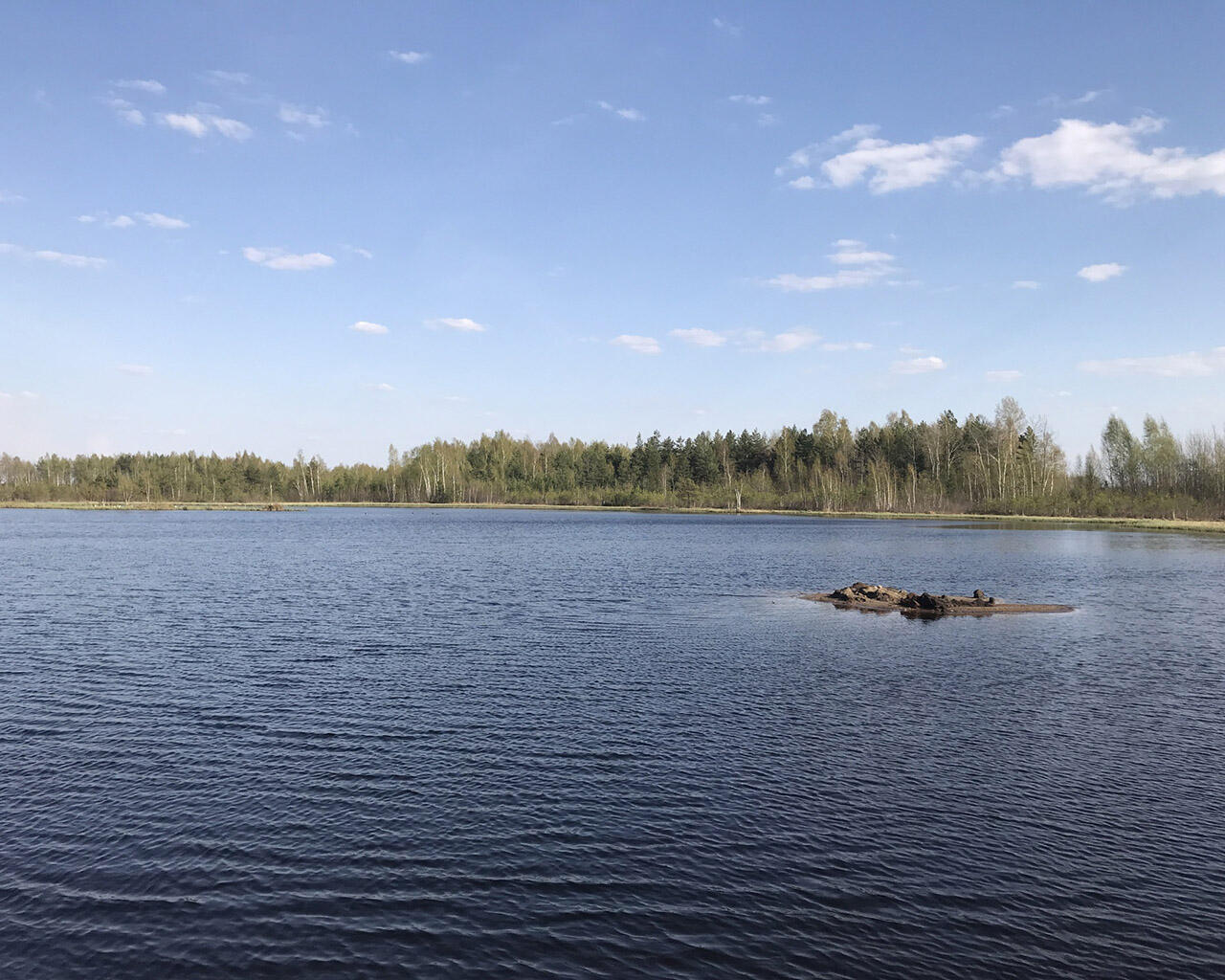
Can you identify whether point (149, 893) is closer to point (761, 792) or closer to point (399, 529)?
point (761, 792)

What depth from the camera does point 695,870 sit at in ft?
53.2

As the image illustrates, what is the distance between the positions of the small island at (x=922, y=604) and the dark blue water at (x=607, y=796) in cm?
435

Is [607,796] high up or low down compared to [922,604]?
down

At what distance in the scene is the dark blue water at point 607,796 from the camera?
13.8m

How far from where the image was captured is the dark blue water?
45.2 feet

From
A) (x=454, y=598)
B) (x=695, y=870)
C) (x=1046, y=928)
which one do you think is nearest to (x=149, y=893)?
(x=695, y=870)

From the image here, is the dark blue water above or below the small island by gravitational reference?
below

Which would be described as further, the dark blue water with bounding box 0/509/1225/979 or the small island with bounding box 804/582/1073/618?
the small island with bounding box 804/582/1073/618

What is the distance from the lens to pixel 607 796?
1992 cm

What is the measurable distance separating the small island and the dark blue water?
435cm

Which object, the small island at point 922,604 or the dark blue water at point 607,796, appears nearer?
the dark blue water at point 607,796

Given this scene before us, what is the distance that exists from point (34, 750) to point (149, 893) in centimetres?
1065

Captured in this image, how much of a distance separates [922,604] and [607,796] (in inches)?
1427

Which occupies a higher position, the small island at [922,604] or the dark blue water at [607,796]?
the small island at [922,604]
